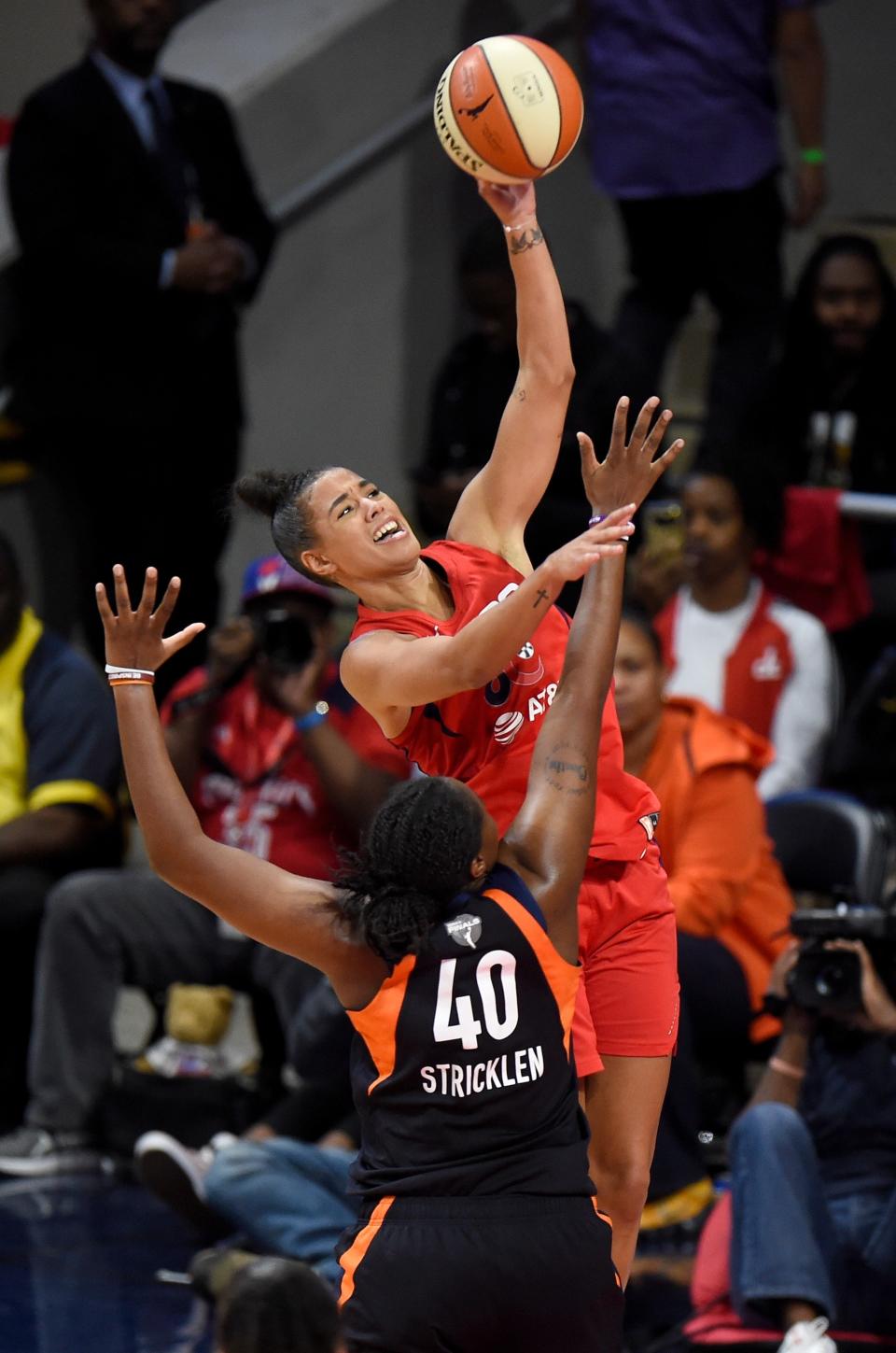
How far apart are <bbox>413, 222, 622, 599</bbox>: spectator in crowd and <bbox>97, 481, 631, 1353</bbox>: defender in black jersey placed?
10.0ft

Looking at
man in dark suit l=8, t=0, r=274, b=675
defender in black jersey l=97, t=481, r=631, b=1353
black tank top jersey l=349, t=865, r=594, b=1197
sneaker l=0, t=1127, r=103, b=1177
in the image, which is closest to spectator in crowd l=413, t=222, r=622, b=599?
man in dark suit l=8, t=0, r=274, b=675

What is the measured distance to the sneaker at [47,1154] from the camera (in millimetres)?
5879

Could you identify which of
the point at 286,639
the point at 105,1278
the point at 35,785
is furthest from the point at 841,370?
the point at 105,1278

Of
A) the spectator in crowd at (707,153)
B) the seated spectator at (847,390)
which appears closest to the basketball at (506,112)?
the spectator in crowd at (707,153)

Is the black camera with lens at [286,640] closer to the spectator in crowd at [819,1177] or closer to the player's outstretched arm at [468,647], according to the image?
the spectator in crowd at [819,1177]

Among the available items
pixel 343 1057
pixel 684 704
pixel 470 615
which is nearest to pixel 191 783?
pixel 343 1057

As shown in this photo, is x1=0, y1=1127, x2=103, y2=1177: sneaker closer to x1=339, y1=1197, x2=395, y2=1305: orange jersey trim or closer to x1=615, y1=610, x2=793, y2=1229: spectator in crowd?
x1=615, y1=610, x2=793, y2=1229: spectator in crowd

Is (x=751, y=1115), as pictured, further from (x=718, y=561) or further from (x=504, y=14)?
(x=504, y=14)

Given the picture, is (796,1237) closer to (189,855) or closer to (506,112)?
(189,855)

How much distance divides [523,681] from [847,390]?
3.13 meters

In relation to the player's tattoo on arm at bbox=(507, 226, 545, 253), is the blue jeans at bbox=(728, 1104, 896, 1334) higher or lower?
lower

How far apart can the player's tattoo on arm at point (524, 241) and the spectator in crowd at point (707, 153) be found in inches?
104

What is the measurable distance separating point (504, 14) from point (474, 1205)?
18.8ft

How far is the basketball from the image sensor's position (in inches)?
143
